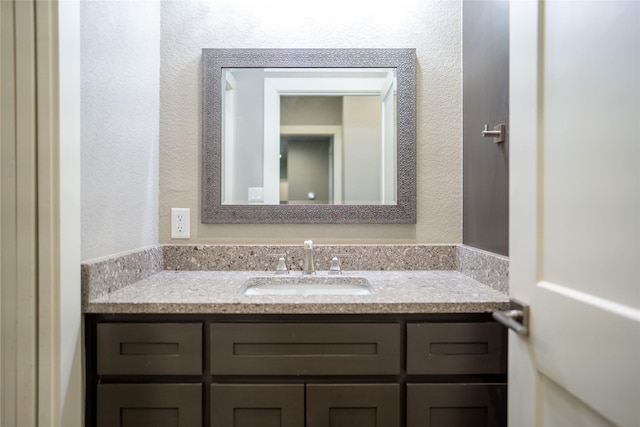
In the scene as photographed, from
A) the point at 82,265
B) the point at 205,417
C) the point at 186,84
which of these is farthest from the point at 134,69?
the point at 205,417

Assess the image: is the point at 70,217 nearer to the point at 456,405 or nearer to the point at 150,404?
the point at 150,404

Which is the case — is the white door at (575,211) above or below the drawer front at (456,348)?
above

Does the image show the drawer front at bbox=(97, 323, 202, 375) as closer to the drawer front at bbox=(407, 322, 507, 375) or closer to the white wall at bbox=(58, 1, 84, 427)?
the white wall at bbox=(58, 1, 84, 427)

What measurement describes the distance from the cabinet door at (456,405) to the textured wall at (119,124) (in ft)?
3.03

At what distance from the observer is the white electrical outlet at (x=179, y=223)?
4.77 feet

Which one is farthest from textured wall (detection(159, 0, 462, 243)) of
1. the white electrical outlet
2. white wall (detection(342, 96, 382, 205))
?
white wall (detection(342, 96, 382, 205))

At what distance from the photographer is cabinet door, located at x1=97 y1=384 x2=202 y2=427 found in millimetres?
969

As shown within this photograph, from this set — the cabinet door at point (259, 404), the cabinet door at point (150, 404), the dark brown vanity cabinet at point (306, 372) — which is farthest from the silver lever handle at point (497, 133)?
the cabinet door at point (150, 404)

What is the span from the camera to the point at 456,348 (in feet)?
3.25

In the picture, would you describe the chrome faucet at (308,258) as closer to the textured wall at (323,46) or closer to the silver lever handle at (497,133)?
the textured wall at (323,46)

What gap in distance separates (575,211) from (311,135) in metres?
0.96

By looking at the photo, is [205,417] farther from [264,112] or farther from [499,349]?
[264,112]

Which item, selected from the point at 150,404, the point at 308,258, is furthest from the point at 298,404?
the point at 308,258

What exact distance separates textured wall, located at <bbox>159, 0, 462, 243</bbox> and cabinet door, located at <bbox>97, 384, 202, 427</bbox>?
1.97 feet
